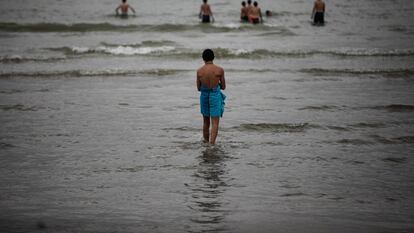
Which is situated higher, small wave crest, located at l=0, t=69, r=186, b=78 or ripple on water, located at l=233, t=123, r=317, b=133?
small wave crest, located at l=0, t=69, r=186, b=78

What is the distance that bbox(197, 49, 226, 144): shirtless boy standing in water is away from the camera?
8242mm

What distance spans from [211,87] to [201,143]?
0.94m

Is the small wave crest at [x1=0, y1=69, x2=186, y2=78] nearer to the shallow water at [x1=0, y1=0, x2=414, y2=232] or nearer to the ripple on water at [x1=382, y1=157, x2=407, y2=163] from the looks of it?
the shallow water at [x1=0, y1=0, x2=414, y2=232]

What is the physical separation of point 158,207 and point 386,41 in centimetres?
1906

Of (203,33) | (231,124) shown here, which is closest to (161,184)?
(231,124)

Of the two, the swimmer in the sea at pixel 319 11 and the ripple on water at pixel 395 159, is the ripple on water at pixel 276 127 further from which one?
the swimmer in the sea at pixel 319 11

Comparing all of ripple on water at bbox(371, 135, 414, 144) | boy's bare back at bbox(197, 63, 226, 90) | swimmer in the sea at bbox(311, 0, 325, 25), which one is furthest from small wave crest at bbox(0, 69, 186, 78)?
swimmer in the sea at bbox(311, 0, 325, 25)

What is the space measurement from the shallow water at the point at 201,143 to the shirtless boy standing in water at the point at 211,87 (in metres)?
0.47

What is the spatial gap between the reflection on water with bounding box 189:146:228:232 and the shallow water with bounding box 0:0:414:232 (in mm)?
24

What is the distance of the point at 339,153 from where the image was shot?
804 centimetres

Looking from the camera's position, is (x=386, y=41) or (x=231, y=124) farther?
(x=386, y=41)

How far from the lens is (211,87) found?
8281mm

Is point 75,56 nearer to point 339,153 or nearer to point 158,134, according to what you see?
point 158,134

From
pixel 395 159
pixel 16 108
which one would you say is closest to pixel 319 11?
pixel 16 108
